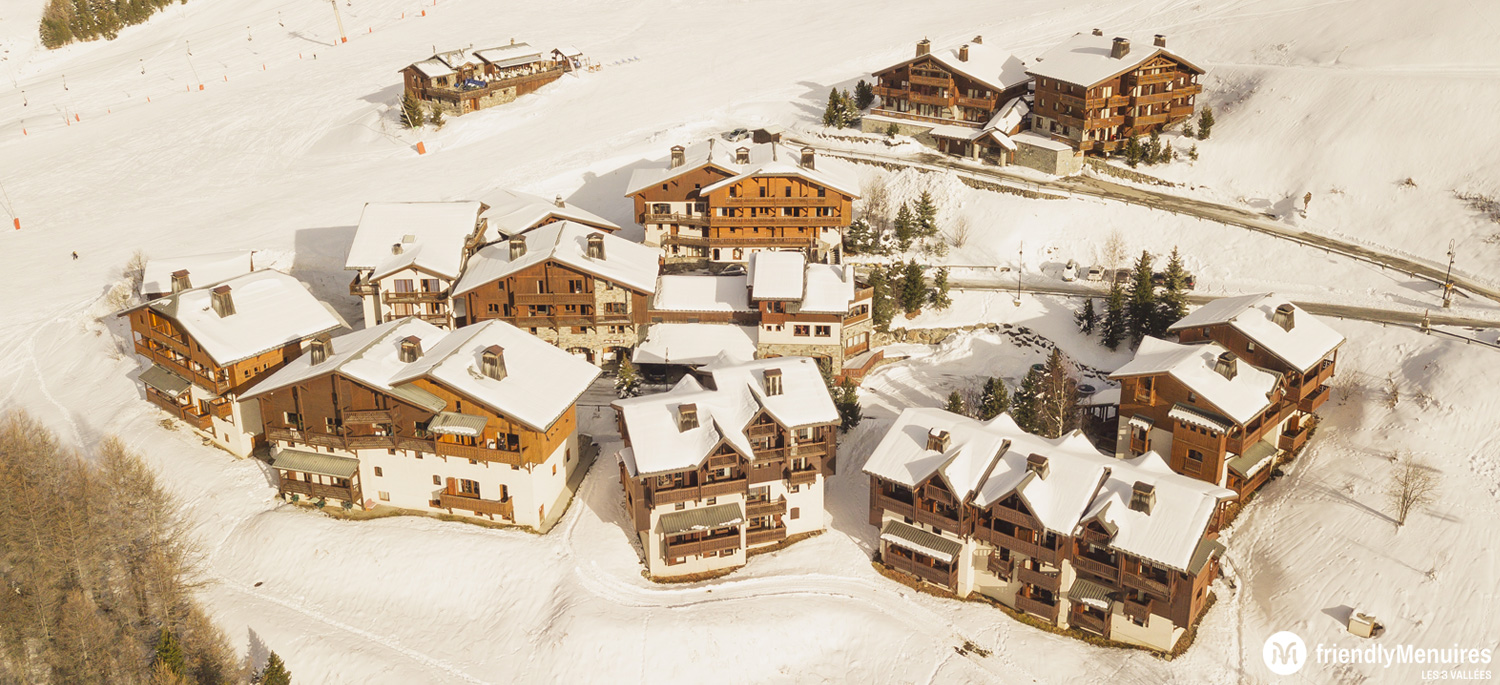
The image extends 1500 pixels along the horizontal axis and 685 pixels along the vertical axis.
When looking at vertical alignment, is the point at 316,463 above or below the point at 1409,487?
above

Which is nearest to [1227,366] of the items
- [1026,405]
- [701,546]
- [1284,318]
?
[1284,318]

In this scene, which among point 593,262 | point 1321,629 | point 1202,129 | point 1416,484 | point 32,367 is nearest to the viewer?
point 1321,629

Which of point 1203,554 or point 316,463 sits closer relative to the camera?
point 1203,554

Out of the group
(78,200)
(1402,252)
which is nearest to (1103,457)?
(1402,252)

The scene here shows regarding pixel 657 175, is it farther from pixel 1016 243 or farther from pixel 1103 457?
pixel 1103 457

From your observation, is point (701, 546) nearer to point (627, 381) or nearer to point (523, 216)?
point (627, 381)

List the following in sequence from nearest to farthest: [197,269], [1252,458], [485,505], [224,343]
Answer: [485,505], [1252,458], [224,343], [197,269]
